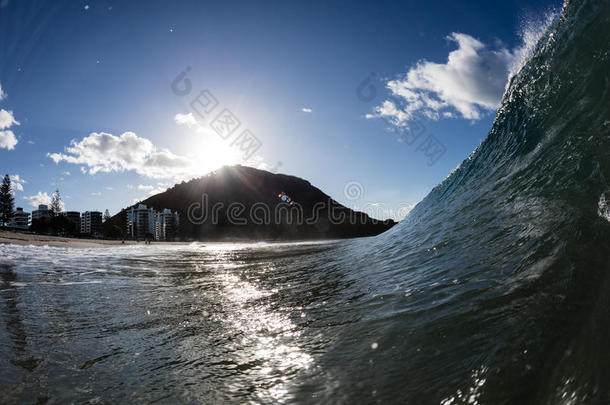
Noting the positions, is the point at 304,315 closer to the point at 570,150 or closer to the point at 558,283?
the point at 558,283

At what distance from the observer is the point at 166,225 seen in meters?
134

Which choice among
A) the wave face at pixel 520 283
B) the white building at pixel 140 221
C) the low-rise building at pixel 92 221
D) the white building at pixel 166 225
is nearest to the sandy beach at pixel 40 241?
the wave face at pixel 520 283

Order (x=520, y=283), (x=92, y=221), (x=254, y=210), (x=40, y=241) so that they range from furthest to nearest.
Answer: (x=92, y=221), (x=254, y=210), (x=40, y=241), (x=520, y=283)

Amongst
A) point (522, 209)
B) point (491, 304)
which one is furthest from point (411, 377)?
point (522, 209)

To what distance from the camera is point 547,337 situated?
233cm

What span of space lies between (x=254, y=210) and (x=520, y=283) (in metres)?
155

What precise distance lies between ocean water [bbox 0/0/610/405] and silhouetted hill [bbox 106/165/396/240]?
390 feet

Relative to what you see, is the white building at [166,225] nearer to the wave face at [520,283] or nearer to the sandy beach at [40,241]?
the sandy beach at [40,241]

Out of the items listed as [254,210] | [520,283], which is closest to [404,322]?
[520,283]

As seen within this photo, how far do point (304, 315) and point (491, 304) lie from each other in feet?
8.04

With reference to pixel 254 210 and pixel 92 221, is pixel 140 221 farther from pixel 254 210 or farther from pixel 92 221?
pixel 92 221

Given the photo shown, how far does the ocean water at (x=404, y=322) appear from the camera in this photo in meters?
2.27

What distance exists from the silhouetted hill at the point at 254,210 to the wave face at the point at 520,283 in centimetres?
11906

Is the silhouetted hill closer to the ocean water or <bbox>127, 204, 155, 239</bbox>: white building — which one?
<bbox>127, 204, 155, 239</bbox>: white building
